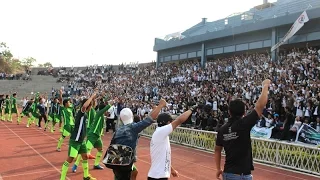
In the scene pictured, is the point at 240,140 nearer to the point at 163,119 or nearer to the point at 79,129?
the point at 163,119

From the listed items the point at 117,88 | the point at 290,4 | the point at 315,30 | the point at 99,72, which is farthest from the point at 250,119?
the point at 99,72

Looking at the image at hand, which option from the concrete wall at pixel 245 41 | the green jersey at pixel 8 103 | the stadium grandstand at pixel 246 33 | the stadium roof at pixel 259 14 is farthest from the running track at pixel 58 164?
the stadium roof at pixel 259 14

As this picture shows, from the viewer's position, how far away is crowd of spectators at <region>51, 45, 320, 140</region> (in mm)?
13898

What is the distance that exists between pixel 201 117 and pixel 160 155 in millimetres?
12338

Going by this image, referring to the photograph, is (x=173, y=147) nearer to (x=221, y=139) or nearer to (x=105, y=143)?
(x=105, y=143)

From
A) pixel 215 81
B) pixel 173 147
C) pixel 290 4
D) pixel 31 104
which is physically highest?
pixel 290 4

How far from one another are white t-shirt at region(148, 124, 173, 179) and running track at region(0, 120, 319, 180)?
409cm

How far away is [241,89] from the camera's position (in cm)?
1814

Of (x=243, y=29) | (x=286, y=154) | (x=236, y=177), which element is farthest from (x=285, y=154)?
(x=243, y=29)

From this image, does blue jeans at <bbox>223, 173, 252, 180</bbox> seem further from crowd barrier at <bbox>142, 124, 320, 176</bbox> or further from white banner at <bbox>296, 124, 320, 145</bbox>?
white banner at <bbox>296, 124, 320, 145</bbox>

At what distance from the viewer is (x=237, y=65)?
22.7 metres

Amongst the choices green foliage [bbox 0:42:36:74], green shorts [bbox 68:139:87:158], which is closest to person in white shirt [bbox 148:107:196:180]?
green shorts [bbox 68:139:87:158]

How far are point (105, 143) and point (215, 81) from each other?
10.6 metres

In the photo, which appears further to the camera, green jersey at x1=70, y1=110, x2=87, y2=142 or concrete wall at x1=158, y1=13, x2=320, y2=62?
concrete wall at x1=158, y1=13, x2=320, y2=62
